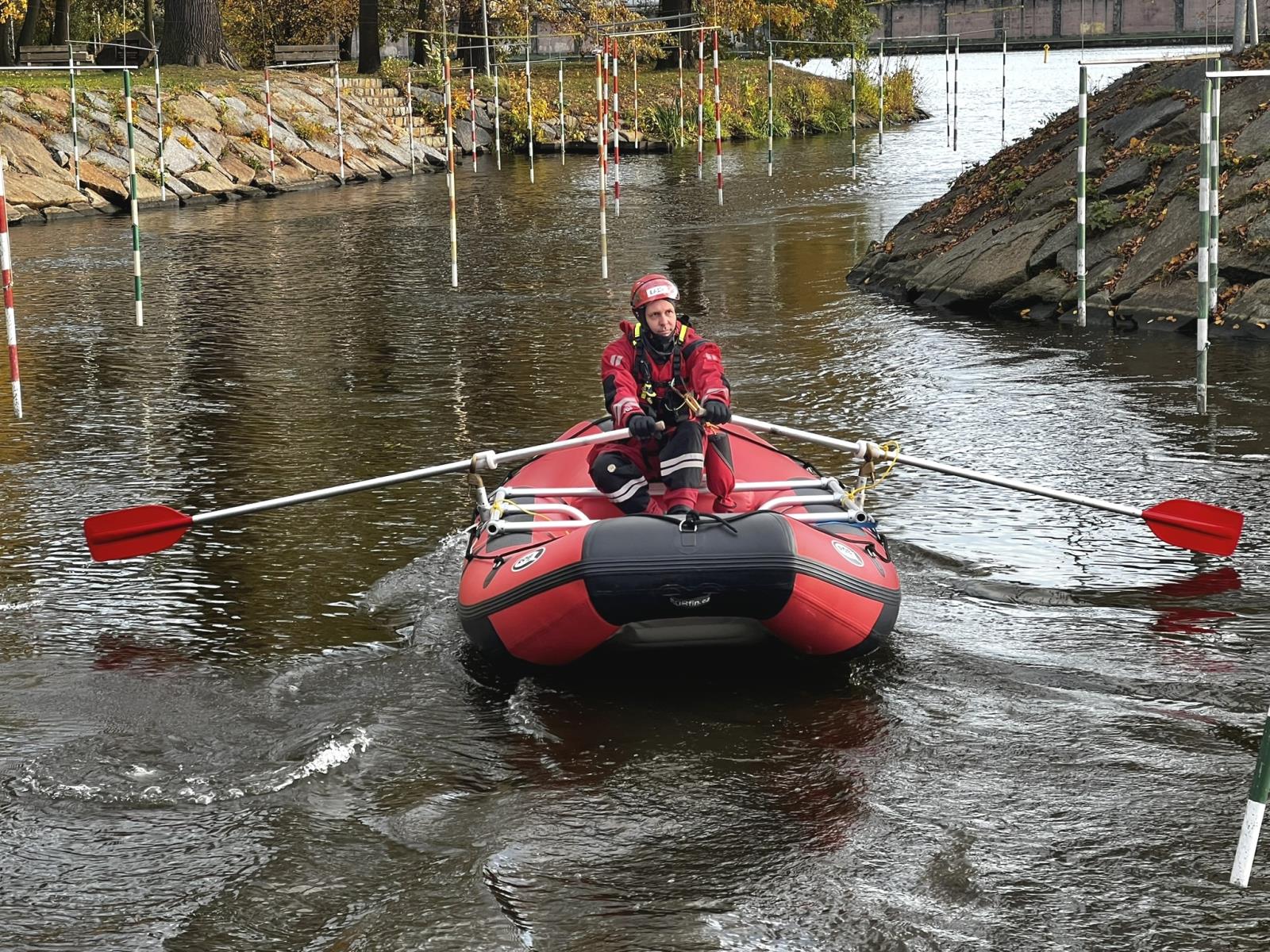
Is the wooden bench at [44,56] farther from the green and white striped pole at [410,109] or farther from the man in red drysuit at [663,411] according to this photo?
the man in red drysuit at [663,411]

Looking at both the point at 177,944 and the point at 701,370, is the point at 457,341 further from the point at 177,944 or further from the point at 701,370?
the point at 177,944

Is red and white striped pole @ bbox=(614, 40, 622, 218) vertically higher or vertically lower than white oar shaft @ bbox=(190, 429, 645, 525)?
higher

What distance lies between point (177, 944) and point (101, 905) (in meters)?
0.34

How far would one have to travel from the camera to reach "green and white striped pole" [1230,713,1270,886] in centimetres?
410

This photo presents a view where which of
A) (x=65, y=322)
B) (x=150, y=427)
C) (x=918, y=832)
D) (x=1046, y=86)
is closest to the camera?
(x=918, y=832)

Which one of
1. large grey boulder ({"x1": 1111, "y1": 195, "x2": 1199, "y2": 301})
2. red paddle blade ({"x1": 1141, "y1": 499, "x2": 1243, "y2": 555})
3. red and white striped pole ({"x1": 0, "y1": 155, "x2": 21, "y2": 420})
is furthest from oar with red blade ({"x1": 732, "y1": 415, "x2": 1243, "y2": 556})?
large grey boulder ({"x1": 1111, "y1": 195, "x2": 1199, "y2": 301})

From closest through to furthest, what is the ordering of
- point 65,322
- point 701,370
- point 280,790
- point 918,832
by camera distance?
point 918,832 < point 280,790 < point 701,370 < point 65,322

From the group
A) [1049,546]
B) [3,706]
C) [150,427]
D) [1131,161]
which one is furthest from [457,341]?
[3,706]

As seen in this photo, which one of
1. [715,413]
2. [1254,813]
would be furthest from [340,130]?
[1254,813]

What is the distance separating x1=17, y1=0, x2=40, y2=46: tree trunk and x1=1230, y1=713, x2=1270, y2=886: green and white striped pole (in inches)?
1330

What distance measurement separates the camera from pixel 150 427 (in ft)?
37.2

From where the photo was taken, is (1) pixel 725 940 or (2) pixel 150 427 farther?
(2) pixel 150 427

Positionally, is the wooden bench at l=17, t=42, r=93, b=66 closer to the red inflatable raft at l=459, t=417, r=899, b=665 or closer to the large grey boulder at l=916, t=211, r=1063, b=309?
the large grey boulder at l=916, t=211, r=1063, b=309

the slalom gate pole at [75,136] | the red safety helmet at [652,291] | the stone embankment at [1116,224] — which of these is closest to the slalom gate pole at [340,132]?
the slalom gate pole at [75,136]
